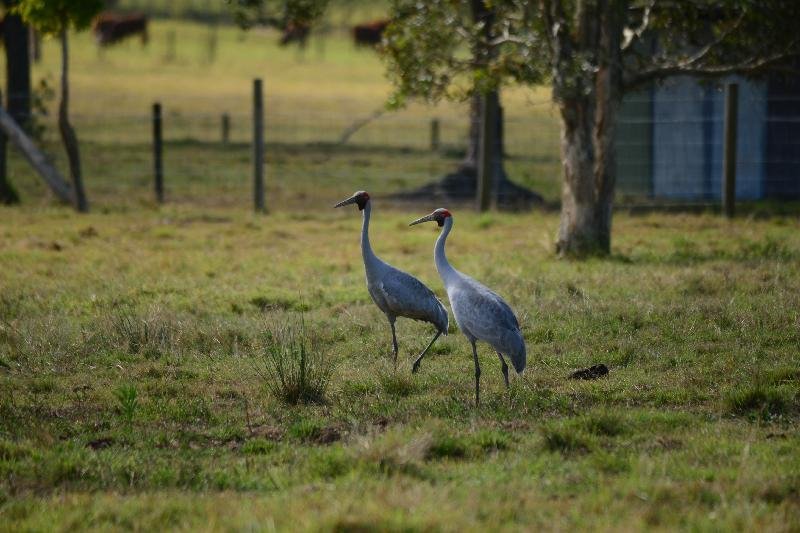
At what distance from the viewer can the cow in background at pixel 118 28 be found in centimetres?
6419

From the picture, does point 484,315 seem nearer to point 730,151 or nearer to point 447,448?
point 447,448

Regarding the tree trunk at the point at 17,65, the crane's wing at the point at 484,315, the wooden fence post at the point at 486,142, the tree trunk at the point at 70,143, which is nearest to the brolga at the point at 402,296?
the crane's wing at the point at 484,315

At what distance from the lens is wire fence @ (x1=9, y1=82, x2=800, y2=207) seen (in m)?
22.2

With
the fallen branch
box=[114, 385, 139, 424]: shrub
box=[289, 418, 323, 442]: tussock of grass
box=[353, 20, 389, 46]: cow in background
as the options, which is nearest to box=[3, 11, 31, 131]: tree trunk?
the fallen branch

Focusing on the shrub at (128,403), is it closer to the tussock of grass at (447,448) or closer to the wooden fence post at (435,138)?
the tussock of grass at (447,448)

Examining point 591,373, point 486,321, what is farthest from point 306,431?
point 591,373

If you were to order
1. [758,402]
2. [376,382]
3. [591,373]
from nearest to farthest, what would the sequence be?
[758,402]
[376,382]
[591,373]

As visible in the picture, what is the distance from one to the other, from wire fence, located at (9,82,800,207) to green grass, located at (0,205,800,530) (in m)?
6.77

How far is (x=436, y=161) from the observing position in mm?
28688

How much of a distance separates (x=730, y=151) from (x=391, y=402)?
12.0m

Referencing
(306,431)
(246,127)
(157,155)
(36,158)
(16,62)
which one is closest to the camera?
(306,431)

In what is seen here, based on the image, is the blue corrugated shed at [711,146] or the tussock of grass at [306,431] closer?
the tussock of grass at [306,431]

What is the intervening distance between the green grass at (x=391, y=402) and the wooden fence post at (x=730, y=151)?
12.6 feet

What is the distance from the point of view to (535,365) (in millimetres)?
9625
